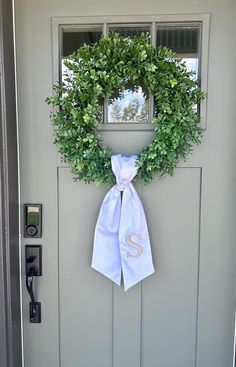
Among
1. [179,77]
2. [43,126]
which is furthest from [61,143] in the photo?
[179,77]

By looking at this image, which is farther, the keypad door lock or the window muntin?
the keypad door lock

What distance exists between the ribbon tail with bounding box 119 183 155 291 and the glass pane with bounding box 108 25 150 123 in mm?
280

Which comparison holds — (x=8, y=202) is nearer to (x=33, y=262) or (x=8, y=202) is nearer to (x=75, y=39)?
(x=33, y=262)

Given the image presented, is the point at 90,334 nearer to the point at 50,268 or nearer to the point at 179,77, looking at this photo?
the point at 50,268

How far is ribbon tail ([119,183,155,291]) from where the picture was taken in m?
1.45

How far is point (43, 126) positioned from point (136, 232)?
0.59 meters

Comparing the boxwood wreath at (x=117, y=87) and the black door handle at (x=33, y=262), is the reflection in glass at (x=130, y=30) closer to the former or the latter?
the boxwood wreath at (x=117, y=87)

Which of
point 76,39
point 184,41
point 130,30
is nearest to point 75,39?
point 76,39

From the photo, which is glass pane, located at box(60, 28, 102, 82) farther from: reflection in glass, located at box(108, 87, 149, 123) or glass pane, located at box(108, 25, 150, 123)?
reflection in glass, located at box(108, 87, 149, 123)

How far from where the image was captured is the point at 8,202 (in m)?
1.43

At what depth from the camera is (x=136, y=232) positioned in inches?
57.4

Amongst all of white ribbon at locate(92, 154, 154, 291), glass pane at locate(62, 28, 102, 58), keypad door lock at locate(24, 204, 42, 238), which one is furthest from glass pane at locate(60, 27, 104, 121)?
keypad door lock at locate(24, 204, 42, 238)

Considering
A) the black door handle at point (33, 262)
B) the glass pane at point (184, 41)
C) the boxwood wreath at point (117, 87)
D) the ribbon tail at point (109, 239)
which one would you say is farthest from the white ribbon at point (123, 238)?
the glass pane at point (184, 41)

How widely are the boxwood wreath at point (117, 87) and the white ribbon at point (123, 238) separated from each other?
11cm
